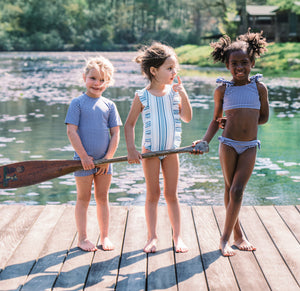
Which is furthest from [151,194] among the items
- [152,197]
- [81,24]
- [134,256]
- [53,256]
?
[81,24]

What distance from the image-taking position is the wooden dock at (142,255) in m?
3.12

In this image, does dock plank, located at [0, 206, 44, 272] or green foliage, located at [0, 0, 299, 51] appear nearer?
dock plank, located at [0, 206, 44, 272]

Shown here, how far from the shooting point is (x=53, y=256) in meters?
3.51

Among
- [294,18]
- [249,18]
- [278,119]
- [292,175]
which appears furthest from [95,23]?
[292,175]

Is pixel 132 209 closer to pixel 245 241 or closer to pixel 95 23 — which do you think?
pixel 245 241

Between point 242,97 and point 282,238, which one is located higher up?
point 242,97

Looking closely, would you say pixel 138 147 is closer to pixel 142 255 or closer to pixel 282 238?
pixel 282 238

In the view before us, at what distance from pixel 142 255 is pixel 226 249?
567 mm

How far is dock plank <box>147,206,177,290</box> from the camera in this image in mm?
3100

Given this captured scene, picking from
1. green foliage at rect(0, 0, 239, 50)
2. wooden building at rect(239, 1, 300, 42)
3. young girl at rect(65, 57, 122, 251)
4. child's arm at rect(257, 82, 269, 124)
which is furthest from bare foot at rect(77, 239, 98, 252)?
green foliage at rect(0, 0, 239, 50)

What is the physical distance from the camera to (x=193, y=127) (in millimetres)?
10008

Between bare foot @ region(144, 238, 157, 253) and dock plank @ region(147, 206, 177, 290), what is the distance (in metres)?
0.03

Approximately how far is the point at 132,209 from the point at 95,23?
231ft

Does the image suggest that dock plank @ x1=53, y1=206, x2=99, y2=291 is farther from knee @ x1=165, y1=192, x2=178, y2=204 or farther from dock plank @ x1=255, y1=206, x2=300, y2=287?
dock plank @ x1=255, y1=206, x2=300, y2=287
